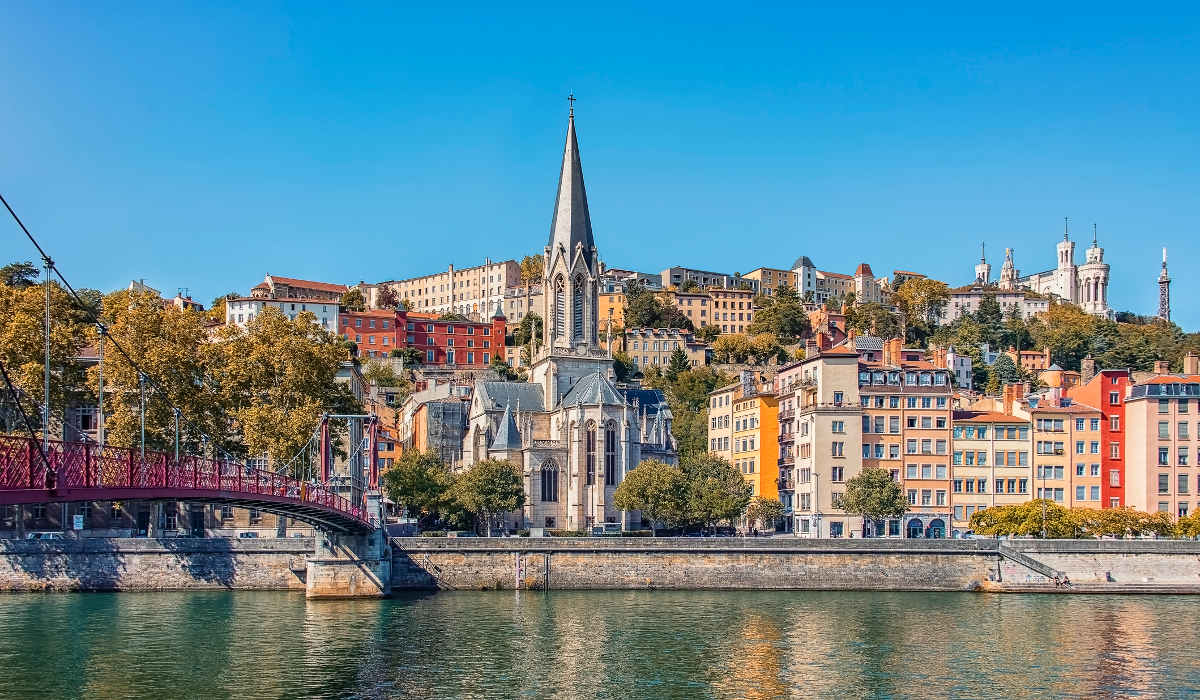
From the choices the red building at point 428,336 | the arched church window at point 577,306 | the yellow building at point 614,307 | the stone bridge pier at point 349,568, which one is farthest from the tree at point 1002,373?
the stone bridge pier at point 349,568

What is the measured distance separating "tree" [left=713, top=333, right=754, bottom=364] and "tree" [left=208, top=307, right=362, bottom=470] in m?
81.6

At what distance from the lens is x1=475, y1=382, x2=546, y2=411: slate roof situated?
278 feet

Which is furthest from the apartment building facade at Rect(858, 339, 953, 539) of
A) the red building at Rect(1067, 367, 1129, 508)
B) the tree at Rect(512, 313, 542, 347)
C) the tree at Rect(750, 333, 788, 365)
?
the tree at Rect(512, 313, 542, 347)

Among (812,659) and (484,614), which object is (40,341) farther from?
(812,659)

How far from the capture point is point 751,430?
83.4 meters

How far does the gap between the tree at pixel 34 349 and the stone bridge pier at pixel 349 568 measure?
602 inches

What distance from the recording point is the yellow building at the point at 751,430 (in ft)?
267

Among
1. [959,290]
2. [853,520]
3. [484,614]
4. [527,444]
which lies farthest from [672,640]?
[959,290]

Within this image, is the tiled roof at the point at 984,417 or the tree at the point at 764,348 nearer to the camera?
the tiled roof at the point at 984,417

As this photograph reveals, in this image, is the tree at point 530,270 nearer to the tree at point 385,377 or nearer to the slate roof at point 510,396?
the tree at point 385,377

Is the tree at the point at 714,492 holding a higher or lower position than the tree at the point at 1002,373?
lower

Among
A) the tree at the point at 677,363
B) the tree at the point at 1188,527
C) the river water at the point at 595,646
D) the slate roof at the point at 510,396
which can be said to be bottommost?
the river water at the point at 595,646

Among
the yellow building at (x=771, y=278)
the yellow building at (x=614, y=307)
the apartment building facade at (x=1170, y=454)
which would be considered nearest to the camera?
the apartment building facade at (x=1170, y=454)

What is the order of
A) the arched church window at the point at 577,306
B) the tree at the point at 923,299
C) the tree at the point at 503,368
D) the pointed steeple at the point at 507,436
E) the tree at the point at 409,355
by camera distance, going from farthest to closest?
the tree at the point at 923,299
the tree at the point at 409,355
the tree at the point at 503,368
the arched church window at the point at 577,306
the pointed steeple at the point at 507,436
